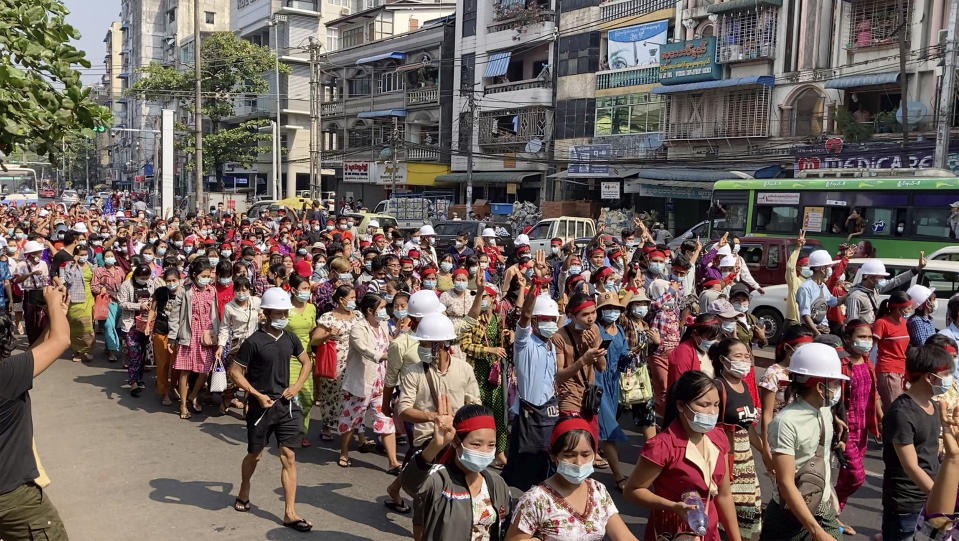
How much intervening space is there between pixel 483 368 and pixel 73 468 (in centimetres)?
364

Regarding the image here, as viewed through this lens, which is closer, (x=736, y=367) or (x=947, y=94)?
(x=736, y=367)

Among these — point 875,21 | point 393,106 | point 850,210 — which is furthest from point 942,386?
point 393,106

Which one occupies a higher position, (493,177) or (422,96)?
(422,96)

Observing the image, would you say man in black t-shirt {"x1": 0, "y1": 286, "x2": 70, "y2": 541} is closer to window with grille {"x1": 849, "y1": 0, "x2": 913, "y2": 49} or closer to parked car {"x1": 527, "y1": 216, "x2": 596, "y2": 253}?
parked car {"x1": 527, "y1": 216, "x2": 596, "y2": 253}

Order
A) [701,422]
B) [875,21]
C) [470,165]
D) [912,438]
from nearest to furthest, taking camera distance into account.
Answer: [701,422], [912,438], [875,21], [470,165]

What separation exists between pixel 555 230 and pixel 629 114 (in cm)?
1278

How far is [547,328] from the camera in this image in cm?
557

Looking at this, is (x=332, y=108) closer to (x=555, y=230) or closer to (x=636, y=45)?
(x=636, y=45)

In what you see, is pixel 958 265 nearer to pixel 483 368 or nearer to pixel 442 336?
pixel 483 368

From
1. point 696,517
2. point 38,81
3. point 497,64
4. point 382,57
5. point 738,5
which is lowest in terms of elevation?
point 696,517

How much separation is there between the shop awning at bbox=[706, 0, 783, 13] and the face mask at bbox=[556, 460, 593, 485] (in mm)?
28074

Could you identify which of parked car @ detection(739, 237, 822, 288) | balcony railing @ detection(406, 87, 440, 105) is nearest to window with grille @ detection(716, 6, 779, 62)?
parked car @ detection(739, 237, 822, 288)

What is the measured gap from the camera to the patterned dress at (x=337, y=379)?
745cm

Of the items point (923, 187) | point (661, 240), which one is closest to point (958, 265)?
point (923, 187)
